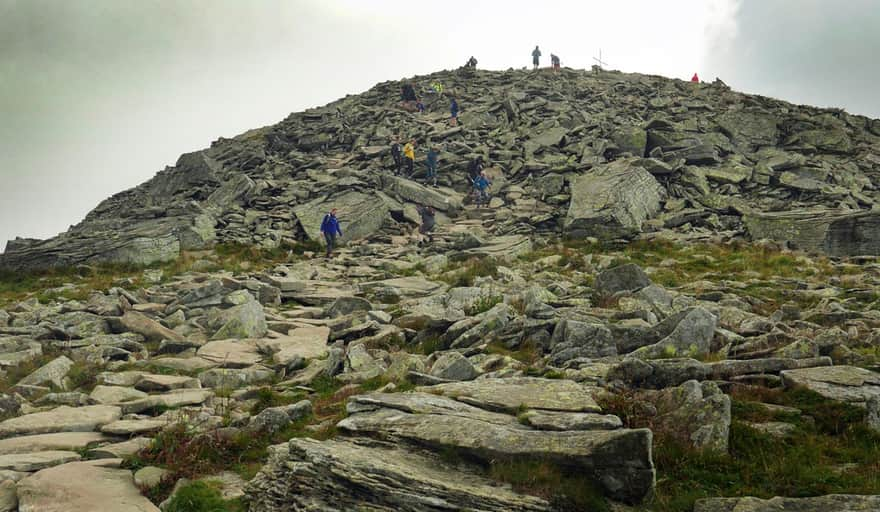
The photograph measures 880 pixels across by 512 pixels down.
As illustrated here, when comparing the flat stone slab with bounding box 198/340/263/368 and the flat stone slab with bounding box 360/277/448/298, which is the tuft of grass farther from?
the flat stone slab with bounding box 198/340/263/368

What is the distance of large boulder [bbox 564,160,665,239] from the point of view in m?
26.1

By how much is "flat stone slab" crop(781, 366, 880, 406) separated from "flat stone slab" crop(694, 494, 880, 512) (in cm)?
246

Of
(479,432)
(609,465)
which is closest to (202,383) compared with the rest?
(479,432)

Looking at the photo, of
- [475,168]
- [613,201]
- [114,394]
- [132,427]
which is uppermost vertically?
[475,168]

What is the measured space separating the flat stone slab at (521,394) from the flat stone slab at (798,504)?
194 cm

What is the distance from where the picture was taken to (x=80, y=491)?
670cm

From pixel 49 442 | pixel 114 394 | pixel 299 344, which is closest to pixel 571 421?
pixel 49 442

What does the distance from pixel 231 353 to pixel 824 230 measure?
23596 mm

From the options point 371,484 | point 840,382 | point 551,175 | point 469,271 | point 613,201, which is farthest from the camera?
point 551,175

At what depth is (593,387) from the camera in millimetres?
8570

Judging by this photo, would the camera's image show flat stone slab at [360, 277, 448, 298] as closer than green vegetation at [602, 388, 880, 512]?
No

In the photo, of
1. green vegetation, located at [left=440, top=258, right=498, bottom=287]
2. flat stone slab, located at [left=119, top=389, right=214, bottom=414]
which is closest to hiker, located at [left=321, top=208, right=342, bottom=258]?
green vegetation, located at [left=440, top=258, right=498, bottom=287]

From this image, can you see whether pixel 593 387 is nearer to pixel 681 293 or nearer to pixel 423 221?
pixel 681 293

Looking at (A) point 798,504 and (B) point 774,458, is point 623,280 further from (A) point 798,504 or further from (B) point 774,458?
(A) point 798,504
